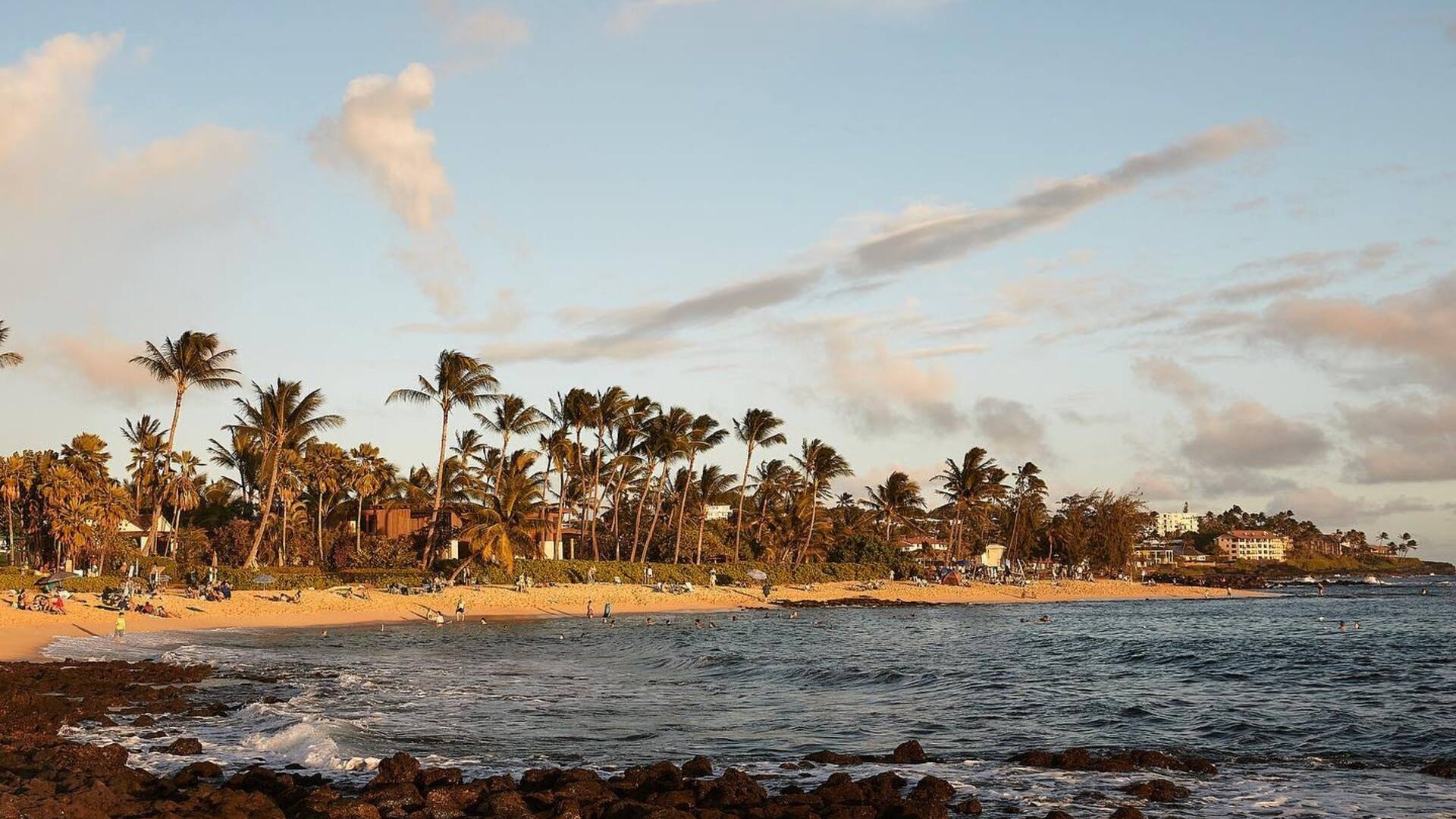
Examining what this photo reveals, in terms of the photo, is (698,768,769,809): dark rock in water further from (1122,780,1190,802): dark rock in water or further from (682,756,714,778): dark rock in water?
(1122,780,1190,802): dark rock in water

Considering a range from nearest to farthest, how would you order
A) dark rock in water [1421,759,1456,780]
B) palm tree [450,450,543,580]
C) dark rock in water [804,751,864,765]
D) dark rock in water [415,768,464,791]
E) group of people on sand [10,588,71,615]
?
dark rock in water [415,768,464,791] → dark rock in water [1421,759,1456,780] → dark rock in water [804,751,864,765] → group of people on sand [10,588,71,615] → palm tree [450,450,543,580]

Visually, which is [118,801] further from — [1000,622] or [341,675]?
[1000,622]

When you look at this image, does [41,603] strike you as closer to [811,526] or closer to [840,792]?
[840,792]

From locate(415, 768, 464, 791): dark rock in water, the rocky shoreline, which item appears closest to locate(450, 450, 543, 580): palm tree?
the rocky shoreline

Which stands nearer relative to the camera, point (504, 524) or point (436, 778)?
point (436, 778)

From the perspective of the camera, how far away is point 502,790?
1523cm

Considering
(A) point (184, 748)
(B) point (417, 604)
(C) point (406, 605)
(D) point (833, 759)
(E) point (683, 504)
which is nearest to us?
(A) point (184, 748)

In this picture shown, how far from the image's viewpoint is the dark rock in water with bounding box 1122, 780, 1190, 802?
16203 mm

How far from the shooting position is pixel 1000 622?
63.9m

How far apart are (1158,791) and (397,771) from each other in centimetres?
1108

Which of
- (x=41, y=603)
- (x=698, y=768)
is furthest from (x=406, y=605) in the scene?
(x=698, y=768)

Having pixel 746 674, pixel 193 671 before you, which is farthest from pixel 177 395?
pixel 746 674

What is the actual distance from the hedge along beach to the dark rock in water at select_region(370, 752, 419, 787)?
79.6 ft

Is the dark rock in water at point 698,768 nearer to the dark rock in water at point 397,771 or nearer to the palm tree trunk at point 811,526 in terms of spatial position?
the dark rock in water at point 397,771
